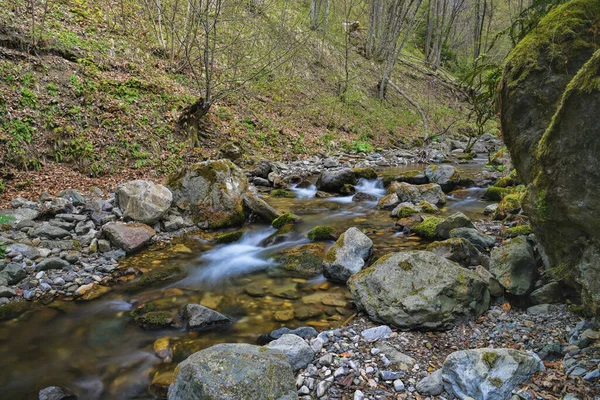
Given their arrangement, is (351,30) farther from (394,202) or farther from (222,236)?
(222,236)

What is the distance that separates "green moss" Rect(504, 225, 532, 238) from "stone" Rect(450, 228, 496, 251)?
0.30 m

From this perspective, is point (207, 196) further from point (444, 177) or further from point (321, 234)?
point (444, 177)

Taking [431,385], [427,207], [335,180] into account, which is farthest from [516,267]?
[335,180]

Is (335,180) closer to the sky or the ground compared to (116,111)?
closer to the ground

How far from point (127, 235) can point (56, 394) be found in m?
3.46

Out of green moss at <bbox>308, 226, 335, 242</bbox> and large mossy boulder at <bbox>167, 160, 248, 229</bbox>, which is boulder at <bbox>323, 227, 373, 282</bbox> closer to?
green moss at <bbox>308, 226, 335, 242</bbox>

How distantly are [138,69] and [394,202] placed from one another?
32.3 ft

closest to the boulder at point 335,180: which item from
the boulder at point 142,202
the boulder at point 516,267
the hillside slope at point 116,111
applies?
the hillside slope at point 116,111

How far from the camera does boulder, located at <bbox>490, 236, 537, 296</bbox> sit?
3955mm

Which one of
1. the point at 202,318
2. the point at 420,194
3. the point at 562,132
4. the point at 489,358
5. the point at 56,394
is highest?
the point at 562,132

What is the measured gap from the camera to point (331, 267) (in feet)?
17.1

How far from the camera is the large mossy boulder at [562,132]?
2466mm

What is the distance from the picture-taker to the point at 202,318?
4.33 m

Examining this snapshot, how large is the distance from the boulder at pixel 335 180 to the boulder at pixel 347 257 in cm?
522
